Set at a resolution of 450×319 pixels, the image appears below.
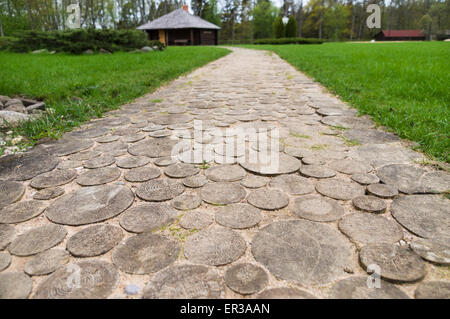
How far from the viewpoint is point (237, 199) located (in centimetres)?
181

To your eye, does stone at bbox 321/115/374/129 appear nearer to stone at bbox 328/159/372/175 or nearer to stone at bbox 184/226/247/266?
stone at bbox 328/159/372/175

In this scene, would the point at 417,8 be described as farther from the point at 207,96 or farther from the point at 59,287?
the point at 59,287

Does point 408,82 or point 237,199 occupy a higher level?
point 408,82

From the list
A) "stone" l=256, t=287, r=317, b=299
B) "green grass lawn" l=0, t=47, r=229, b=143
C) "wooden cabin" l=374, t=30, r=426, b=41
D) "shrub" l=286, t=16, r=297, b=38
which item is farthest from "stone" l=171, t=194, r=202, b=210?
"wooden cabin" l=374, t=30, r=426, b=41

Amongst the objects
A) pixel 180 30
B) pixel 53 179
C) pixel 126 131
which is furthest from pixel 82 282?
pixel 180 30

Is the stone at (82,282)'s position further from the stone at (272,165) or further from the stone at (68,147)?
the stone at (68,147)

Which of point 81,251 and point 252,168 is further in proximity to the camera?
point 252,168

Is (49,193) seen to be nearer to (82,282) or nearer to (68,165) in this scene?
(68,165)

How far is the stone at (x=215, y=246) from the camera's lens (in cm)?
131

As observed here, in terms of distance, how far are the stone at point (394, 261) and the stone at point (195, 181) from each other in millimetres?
1116

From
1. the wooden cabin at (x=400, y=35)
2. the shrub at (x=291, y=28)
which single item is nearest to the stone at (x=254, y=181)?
the shrub at (x=291, y=28)

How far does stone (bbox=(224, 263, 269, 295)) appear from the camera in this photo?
3.75 feet

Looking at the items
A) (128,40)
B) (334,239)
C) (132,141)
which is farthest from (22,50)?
(334,239)

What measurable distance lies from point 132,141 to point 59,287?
6.25 ft
